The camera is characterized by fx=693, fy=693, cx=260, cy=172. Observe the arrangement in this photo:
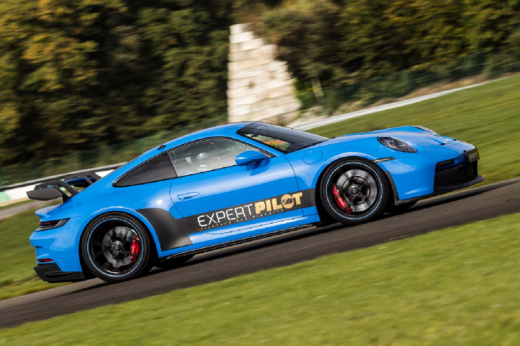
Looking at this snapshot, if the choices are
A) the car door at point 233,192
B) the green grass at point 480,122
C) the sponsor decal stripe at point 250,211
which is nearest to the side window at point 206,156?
the car door at point 233,192

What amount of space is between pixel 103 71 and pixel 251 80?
41.9ft

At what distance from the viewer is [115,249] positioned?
24.2ft

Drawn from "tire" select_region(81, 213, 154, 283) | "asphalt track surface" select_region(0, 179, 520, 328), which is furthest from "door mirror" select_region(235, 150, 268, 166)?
"tire" select_region(81, 213, 154, 283)

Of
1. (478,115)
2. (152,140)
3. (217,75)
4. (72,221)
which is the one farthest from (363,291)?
(217,75)

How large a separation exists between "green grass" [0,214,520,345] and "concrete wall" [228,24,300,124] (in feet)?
127

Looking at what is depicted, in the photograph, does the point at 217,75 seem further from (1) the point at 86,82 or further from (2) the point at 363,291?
(2) the point at 363,291

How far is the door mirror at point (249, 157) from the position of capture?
7.03m

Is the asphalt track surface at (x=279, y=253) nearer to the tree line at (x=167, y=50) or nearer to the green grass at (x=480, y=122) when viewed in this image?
the green grass at (x=480, y=122)

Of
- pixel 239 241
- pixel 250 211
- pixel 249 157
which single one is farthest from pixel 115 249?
pixel 249 157

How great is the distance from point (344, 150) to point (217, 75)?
1824 inches

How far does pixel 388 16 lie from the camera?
47781 millimetres

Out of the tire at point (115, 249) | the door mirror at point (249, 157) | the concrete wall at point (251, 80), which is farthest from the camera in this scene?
the concrete wall at point (251, 80)

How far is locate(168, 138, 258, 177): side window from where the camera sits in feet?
24.1

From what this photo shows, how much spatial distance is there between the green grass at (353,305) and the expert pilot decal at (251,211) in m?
1.16
